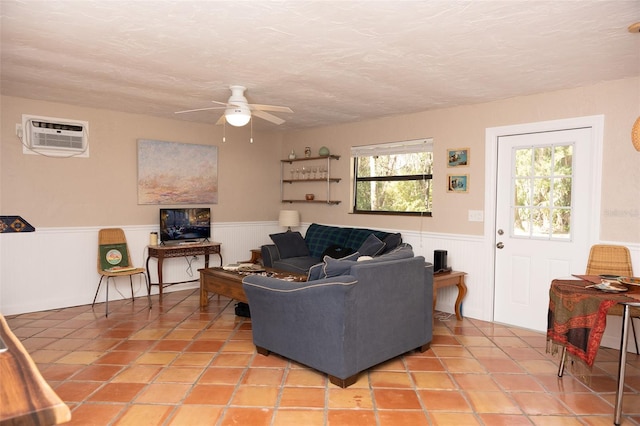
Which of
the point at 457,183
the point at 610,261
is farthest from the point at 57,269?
the point at 610,261

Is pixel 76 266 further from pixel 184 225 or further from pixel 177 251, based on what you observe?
pixel 184 225

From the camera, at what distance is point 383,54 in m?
3.04

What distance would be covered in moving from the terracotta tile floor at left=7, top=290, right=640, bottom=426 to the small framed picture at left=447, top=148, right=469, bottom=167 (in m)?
1.77

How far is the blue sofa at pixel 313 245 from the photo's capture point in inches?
209

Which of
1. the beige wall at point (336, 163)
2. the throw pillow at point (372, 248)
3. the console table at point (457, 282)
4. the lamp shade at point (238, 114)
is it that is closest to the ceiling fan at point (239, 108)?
the lamp shade at point (238, 114)

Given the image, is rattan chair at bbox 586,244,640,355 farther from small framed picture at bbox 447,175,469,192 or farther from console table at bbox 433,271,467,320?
small framed picture at bbox 447,175,469,192

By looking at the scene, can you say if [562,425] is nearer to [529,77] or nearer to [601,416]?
[601,416]

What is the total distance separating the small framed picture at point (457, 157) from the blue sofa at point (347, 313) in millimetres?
1673

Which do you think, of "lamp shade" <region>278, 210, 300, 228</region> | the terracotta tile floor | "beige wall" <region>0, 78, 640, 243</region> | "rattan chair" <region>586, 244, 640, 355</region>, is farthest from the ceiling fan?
"rattan chair" <region>586, 244, 640, 355</region>

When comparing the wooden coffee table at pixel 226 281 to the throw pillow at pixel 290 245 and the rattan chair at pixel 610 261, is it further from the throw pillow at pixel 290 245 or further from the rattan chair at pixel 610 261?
the rattan chair at pixel 610 261

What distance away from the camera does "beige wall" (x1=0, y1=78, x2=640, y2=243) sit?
3.66 meters

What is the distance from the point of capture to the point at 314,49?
295cm

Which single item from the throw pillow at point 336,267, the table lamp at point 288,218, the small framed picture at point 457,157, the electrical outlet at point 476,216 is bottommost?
the throw pillow at point 336,267

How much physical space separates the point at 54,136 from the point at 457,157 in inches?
179
